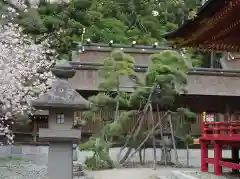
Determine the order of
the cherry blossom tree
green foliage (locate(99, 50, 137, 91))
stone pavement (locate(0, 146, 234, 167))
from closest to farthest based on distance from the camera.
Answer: green foliage (locate(99, 50, 137, 91)) < the cherry blossom tree < stone pavement (locate(0, 146, 234, 167))

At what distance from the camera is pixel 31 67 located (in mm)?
17984

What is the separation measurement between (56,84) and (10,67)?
8046 mm

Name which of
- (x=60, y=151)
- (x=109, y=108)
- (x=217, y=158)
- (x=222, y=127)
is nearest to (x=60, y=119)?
(x=60, y=151)

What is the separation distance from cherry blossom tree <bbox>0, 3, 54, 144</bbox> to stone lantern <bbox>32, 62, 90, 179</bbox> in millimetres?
6950

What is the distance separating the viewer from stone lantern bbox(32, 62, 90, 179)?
7203 millimetres

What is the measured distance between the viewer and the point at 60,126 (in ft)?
24.0

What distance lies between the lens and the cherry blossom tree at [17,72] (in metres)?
14.5

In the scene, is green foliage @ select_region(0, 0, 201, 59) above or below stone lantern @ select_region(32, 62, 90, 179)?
above

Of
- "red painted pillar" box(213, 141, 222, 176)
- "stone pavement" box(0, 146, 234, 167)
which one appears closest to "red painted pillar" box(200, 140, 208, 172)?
"red painted pillar" box(213, 141, 222, 176)

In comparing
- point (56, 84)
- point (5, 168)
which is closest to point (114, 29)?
point (5, 168)

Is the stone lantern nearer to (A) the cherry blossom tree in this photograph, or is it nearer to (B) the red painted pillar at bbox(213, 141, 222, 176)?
(B) the red painted pillar at bbox(213, 141, 222, 176)

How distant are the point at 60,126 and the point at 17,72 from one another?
876cm

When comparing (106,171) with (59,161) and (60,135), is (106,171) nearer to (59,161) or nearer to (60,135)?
(59,161)

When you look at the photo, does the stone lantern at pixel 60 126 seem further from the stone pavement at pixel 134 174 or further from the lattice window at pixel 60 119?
the stone pavement at pixel 134 174
